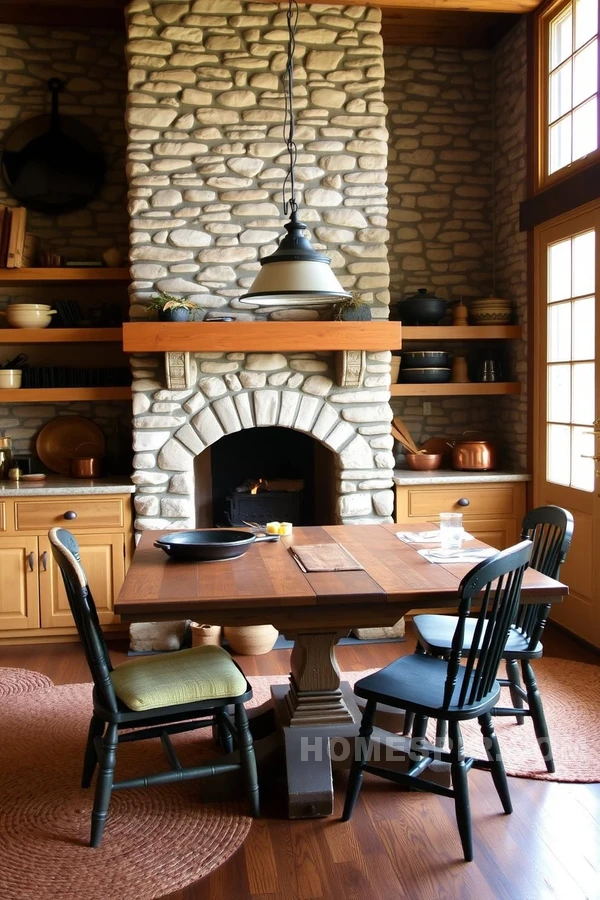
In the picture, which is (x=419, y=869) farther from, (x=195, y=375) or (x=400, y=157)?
(x=400, y=157)

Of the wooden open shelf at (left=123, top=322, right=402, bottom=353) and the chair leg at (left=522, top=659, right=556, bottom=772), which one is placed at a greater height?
the wooden open shelf at (left=123, top=322, right=402, bottom=353)

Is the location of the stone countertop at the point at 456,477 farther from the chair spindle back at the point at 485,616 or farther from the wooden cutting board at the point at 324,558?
the chair spindle back at the point at 485,616

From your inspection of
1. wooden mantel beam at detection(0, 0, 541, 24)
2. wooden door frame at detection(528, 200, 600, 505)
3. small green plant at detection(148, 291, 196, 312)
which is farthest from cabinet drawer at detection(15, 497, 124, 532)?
wooden mantel beam at detection(0, 0, 541, 24)

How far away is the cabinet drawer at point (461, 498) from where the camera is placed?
4949 millimetres

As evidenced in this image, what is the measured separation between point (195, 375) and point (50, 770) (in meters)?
2.23

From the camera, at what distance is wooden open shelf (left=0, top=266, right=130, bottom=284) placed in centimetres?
493

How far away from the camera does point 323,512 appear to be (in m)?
5.39

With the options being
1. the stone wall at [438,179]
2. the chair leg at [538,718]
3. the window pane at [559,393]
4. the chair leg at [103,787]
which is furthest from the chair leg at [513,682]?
the stone wall at [438,179]

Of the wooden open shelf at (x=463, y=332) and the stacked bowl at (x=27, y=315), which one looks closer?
the stacked bowl at (x=27, y=315)

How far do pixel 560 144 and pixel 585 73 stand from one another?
0.39 m

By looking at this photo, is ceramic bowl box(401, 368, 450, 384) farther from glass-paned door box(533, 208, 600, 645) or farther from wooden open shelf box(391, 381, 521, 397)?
glass-paned door box(533, 208, 600, 645)

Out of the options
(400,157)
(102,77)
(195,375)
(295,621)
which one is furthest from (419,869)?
(102,77)

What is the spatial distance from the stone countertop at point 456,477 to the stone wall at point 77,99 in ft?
7.53

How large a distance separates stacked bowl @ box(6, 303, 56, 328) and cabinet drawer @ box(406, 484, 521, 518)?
7.84 feet
